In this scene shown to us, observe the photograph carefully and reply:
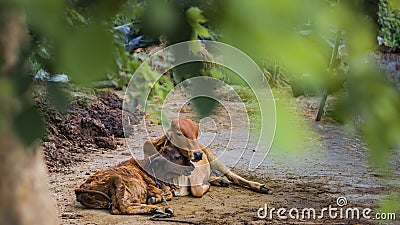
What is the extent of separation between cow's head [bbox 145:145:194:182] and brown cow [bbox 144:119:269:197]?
0.10ft

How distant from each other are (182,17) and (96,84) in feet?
0.27

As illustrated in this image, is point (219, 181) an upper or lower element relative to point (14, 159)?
upper

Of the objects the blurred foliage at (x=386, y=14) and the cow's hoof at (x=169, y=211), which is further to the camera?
the cow's hoof at (x=169, y=211)

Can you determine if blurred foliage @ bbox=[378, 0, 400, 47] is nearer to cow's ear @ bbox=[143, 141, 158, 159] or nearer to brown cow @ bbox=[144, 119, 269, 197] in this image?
brown cow @ bbox=[144, 119, 269, 197]

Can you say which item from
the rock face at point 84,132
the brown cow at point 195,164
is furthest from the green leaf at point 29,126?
the rock face at point 84,132

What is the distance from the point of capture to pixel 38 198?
494 mm

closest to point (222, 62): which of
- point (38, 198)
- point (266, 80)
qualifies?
point (266, 80)

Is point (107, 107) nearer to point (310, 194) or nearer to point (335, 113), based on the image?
point (310, 194)

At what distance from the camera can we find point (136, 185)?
3.46 meters

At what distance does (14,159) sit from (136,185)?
9.96ft

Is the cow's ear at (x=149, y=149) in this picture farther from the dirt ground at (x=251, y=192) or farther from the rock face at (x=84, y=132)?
the rock face at (x=84, y=132)

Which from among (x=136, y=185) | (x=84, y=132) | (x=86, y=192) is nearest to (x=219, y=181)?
(x=136, y=185)

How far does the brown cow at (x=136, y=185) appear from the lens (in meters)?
3.30

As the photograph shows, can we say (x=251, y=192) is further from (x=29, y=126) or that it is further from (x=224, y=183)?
(x=29, y=126)
